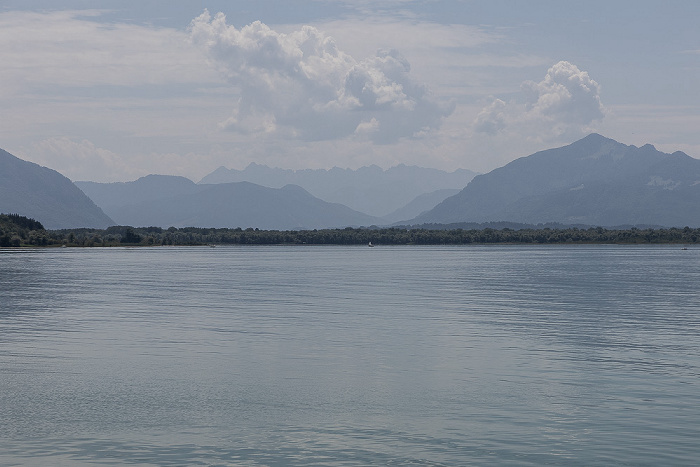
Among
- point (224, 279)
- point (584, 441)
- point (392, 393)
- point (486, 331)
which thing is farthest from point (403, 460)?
point (224, 279)

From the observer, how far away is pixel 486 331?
196ft

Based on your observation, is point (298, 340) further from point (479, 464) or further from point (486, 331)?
point (479, 464)

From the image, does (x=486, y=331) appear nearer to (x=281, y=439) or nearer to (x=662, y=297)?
(x=281, y=439)

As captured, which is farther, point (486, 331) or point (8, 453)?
point (486, 331)

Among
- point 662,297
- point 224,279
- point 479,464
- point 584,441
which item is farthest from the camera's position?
point 224,279

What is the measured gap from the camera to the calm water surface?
94.9ft

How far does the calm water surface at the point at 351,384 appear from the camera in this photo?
2892cm

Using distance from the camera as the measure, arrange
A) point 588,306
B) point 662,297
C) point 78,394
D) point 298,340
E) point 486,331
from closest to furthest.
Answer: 1. point 78,394
2. point 298,340
3. point 486,331
4. point 588,306
5. point 662,297

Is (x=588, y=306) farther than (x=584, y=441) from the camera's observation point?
Yes

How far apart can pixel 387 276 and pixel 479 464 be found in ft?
359

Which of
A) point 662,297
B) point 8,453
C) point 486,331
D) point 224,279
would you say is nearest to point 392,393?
point 8,453

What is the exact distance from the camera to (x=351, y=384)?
39.9 m

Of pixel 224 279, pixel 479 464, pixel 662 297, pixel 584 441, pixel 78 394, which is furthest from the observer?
pixel 224 279

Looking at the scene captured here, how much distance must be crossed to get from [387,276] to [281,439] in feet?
350
